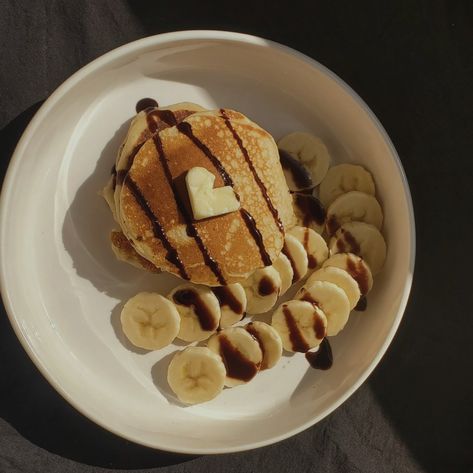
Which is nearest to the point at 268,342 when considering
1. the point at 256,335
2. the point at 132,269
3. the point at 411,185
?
the point at 256,335

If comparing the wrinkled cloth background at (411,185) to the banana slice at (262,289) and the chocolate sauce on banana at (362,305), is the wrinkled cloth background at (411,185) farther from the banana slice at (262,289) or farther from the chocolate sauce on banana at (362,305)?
the banana slice at (262,289)

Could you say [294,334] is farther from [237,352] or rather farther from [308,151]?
[308,151]

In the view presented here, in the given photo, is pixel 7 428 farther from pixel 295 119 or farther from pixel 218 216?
pixel 295 119

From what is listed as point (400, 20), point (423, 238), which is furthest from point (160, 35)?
point (423, 238)

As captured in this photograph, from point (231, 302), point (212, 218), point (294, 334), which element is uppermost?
point (212, 218)

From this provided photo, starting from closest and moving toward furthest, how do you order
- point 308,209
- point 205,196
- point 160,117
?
point 205,196
point 160,117
point 308,209

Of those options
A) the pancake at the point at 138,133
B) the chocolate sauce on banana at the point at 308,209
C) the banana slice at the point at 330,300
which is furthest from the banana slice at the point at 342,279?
the pancake at the point at 138,133
